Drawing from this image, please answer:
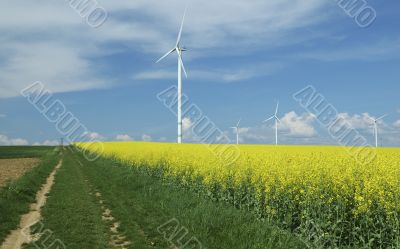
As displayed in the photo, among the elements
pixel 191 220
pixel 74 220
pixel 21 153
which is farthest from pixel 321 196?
pixel 21 153

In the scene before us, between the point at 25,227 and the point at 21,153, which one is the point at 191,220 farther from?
the point at 21,153

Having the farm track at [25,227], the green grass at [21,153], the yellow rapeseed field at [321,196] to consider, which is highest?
the green grass at [21,153]

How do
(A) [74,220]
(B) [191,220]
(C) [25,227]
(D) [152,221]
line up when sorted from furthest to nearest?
(A) [74,220], (D) [152,221], (C) [25,227], (B) [191,220]

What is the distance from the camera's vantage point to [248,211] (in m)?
14.9

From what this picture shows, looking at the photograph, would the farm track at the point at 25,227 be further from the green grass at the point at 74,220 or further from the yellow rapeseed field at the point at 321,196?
the yellow rapeseed field at the point at 321,196

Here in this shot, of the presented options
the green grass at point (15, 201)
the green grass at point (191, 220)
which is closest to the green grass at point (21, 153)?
the green grass at point (15, 201)

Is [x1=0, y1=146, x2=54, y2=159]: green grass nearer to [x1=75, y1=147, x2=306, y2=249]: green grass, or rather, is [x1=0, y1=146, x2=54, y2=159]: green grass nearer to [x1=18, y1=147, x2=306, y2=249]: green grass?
[x1=18, y1=147, x2=306, y2=249]: green grass

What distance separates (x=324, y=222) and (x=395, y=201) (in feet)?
5.35

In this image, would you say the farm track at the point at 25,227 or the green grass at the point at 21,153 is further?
the green grass at the point at 21,153

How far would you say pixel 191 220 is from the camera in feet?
45.4

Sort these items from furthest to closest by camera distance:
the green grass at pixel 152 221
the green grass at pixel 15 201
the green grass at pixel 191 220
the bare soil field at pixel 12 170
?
1. the bare soil field at pixel 12 170
2. the green grass at pixel 15 201
3. the green grass at pixel 152 221
4. the green grass at pixel 191 220

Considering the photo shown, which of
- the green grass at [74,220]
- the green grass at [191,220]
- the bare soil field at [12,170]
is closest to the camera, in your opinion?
the green grass at [191,220]

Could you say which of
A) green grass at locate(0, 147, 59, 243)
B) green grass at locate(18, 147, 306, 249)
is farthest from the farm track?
green grass at locate(18, 147, 306, 249)

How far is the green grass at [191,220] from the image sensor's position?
37.1ft
